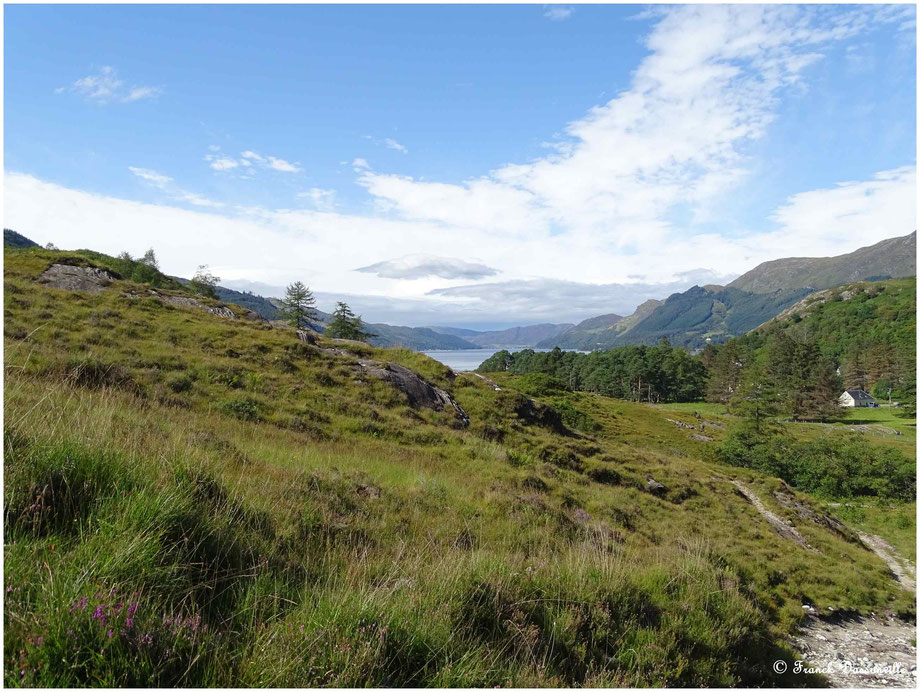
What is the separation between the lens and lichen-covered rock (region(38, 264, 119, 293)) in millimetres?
31594

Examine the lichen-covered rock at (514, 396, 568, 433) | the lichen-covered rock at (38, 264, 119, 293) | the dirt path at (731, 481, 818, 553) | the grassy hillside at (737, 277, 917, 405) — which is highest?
the grassy hillside at (737, 277, 917, 405)

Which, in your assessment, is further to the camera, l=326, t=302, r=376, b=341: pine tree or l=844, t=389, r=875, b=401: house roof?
l=844, t=389, r=875, b=401: house roof

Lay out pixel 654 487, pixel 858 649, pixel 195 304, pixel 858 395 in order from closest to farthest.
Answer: pixel 858 649
pixel 654 487
pixel 195 304
pixel 858 395

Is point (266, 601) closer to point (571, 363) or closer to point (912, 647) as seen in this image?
point (912, 647)

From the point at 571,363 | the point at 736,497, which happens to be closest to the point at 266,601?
the point at 736,497

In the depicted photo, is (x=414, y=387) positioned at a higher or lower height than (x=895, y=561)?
higher

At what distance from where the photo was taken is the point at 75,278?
3300cm

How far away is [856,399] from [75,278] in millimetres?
182968

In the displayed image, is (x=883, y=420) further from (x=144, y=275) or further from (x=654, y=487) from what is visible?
(x=144, y=275)

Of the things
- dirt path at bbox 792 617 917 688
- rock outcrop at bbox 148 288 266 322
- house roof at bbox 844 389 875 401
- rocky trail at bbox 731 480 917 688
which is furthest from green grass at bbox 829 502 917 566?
house roof at bbox 844 389 875 401

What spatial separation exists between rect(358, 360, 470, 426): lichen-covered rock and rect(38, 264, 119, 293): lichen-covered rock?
21763 mm

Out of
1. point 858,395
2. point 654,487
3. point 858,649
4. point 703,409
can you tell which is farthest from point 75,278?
point 858,395

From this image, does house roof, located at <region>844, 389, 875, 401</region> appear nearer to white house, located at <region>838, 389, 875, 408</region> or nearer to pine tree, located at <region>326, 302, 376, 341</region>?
white house, located at <region>838, 389, 875, 408</region>

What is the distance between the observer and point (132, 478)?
4.96 m
